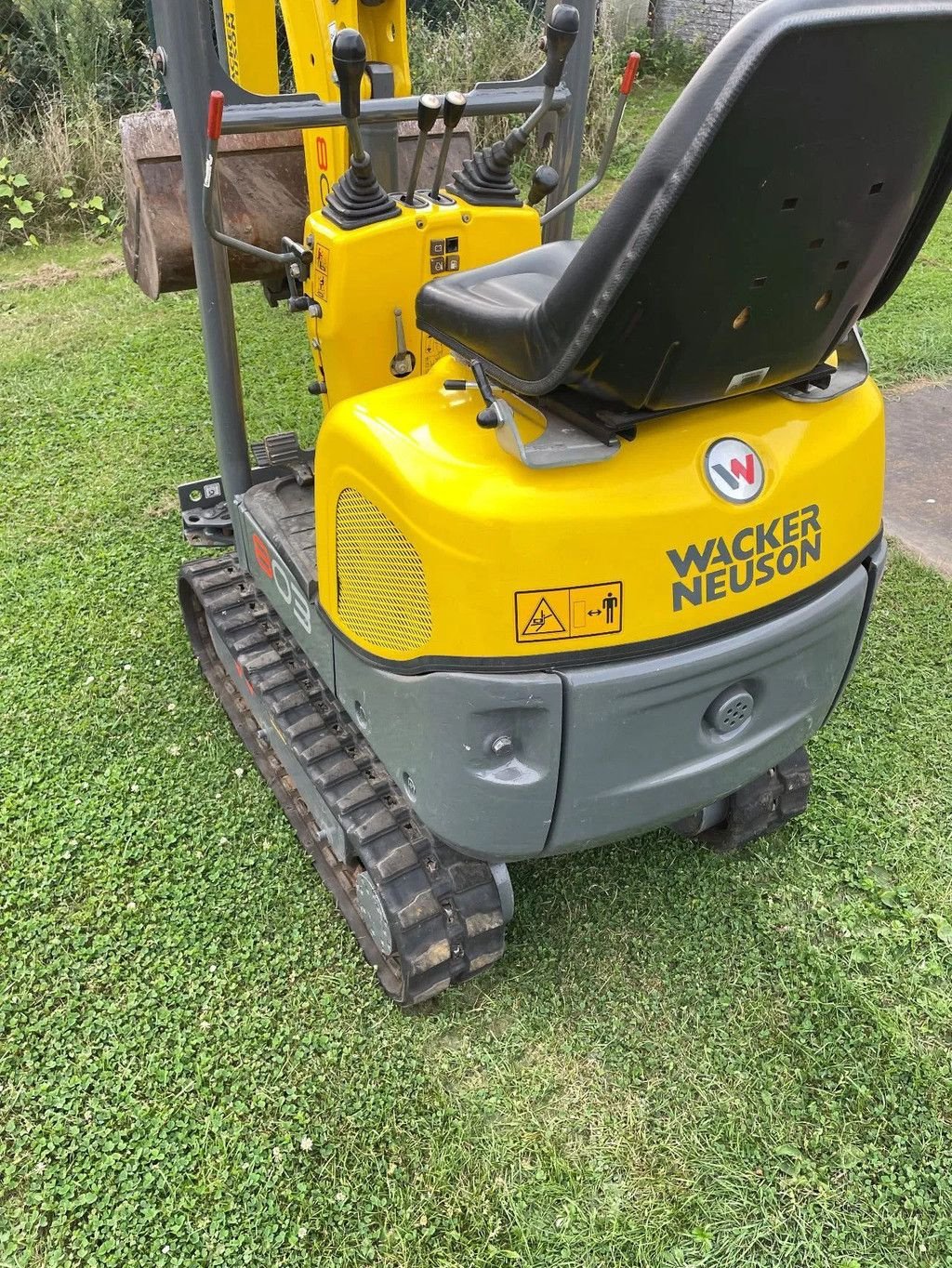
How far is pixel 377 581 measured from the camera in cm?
190

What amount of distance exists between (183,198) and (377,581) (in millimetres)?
1565

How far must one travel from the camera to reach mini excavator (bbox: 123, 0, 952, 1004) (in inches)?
53.2

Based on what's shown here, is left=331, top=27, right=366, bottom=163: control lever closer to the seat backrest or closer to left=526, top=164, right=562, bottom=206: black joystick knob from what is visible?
left=526, top=164, right=562, bottom=206: black joystick knob

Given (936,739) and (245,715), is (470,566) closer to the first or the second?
(245,715)

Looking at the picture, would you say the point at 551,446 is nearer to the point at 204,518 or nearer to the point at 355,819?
the point at 355,819

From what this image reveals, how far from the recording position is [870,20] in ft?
3.96

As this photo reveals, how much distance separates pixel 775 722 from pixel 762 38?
1.27 meters

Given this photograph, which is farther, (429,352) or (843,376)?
(429,352)

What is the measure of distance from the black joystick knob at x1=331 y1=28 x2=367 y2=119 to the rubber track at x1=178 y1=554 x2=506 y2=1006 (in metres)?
1.35

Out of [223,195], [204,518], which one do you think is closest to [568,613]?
[204,518]

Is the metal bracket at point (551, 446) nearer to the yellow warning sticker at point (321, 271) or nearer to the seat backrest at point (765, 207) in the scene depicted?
the seat backrest at point (765, 207)

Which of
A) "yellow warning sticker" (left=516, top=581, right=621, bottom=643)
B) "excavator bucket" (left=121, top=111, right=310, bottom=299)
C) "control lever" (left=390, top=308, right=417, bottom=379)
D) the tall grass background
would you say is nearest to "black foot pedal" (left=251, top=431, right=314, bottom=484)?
"excavator bucket" (left=121, top=111, right=310, bottom=299)

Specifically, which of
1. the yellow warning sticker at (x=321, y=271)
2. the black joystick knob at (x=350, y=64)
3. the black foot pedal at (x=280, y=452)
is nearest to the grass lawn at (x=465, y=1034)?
the black foot pedal at (x=280, y=452)

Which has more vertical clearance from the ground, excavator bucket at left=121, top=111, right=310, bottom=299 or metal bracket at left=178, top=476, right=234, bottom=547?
excavator bucket at left=121, top=111, right=310, bottom=299
